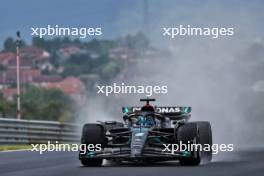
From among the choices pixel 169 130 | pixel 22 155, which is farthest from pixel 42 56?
pixel 169 130

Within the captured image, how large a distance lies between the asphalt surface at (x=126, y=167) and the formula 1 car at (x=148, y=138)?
0.21 meters

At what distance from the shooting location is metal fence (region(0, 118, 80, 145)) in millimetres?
30391

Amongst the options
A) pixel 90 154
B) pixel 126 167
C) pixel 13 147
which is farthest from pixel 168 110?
pixel 13 147

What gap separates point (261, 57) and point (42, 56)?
10529mm

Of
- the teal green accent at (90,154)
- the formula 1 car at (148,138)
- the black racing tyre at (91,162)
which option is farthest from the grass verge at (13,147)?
the teal green accent at (90,154)

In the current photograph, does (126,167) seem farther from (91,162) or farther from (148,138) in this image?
(91,162)

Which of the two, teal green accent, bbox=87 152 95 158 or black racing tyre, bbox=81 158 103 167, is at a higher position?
teal green accent, bbox=87 152 95 158

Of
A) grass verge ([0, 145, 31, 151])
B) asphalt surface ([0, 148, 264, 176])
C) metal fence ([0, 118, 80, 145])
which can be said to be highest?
metal fence ([0, 118, 80, 145])

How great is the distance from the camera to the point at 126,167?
19484 millimetres

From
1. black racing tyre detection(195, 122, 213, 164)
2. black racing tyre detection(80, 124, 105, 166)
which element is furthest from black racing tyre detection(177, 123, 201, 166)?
black racing tyre detection(80, 124, 105, 166)

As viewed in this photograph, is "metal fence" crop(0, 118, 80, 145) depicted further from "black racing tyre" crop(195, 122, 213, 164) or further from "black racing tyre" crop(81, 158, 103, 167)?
"black racing tyre" crop(81, 158, 103, 167)

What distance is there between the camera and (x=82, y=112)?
113ft

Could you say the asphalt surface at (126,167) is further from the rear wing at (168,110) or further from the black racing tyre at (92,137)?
the rear wing at (168,110)

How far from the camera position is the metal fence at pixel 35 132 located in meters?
30.4
